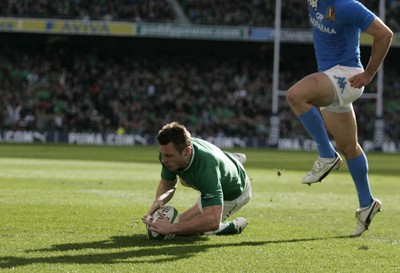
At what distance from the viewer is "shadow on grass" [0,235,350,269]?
20.0ft

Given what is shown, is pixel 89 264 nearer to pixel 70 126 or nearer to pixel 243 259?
pixel 243 259

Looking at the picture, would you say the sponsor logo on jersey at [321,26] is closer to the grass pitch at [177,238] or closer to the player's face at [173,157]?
the grass pitch at [177,238]

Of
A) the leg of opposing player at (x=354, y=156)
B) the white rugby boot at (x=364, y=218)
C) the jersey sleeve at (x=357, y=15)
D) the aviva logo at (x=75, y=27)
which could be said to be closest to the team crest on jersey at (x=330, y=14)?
the jersey sleeve at (x=357, y=15)

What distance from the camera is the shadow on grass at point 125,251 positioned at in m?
6.08

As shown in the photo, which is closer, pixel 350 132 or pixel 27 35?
pixel 350 132

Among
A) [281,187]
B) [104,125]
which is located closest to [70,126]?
[104,125]

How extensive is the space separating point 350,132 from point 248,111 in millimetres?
37464

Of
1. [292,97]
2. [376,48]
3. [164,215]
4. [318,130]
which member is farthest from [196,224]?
[376,48]

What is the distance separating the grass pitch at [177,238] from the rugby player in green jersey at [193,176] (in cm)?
19

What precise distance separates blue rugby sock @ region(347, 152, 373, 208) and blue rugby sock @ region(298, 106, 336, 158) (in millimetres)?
229

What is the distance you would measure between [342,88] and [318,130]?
0.56 metres

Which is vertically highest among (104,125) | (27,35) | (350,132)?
(350,132)

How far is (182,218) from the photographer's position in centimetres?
734

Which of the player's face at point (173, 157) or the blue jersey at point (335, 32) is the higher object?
the blue jersey at point (335, 32)
